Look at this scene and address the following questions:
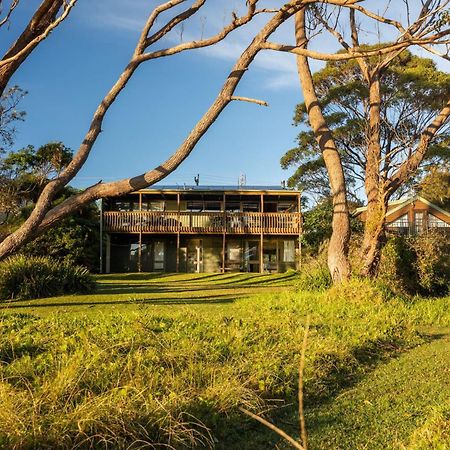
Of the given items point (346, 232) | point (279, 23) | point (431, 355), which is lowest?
point (431, 355)

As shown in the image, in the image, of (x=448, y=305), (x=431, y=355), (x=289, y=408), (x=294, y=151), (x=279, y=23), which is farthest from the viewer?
(x=294, y=151)

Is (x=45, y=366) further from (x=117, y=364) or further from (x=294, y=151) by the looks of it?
(x=294, y=151)

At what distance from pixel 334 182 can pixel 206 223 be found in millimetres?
16492

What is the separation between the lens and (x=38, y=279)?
1566 cm

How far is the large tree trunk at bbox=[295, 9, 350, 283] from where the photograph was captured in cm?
1444

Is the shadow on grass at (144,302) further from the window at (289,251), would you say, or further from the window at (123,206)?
the window at (123,206)

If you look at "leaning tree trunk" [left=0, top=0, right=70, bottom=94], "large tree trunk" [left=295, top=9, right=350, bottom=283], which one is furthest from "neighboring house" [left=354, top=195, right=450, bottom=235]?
"leaning tree trunk" [left=0, top=0, right=70, bottom=94]

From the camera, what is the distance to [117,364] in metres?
5.39

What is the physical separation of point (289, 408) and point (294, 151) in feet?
94.6

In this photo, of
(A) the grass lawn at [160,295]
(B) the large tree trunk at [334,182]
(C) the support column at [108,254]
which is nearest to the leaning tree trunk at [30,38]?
(A) the grass lawn at [160,295]

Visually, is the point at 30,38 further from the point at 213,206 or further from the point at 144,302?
the point at 213,206

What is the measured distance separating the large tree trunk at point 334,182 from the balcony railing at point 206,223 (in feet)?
49.8

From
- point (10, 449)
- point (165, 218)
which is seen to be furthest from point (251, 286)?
point (10, 449)

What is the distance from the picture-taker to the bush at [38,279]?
607 inches
